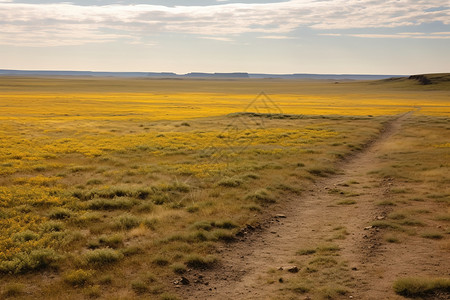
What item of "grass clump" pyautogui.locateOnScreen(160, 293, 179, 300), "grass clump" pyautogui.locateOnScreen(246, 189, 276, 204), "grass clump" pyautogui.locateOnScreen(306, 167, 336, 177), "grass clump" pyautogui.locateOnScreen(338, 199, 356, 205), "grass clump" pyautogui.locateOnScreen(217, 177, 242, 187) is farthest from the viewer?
"grass clump" pyautogui.locateOnScreen(306, 167, 336, 177)

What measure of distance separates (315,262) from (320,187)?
940cm

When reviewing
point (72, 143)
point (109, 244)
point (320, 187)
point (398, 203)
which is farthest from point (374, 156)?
point (72, 143)

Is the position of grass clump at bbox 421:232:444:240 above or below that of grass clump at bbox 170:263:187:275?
above

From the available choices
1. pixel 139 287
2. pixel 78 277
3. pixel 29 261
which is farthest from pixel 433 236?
pixel 29 261

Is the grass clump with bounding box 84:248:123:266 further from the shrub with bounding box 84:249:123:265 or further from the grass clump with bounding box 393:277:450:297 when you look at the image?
the grass clump with bounding box 393:277:450:297

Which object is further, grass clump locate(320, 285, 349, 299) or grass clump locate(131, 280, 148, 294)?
grass clump locate(131, 280, 148, 294)

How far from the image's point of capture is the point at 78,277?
917 centimetres

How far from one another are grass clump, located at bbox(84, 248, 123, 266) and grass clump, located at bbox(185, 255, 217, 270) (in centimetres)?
193

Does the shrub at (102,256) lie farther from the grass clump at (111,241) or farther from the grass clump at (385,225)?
the grass clump at (385,225)

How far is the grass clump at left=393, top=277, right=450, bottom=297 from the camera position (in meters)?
8.59

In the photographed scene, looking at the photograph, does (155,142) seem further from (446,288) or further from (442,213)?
(446,288)

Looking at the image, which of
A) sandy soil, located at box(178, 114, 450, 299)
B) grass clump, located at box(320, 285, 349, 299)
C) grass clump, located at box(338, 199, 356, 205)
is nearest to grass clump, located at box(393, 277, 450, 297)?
sandy soil, located at box(178, 114, 450, 299)

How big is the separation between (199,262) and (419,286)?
17.9 feet

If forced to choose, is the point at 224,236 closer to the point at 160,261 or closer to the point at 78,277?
the point at 160,261
